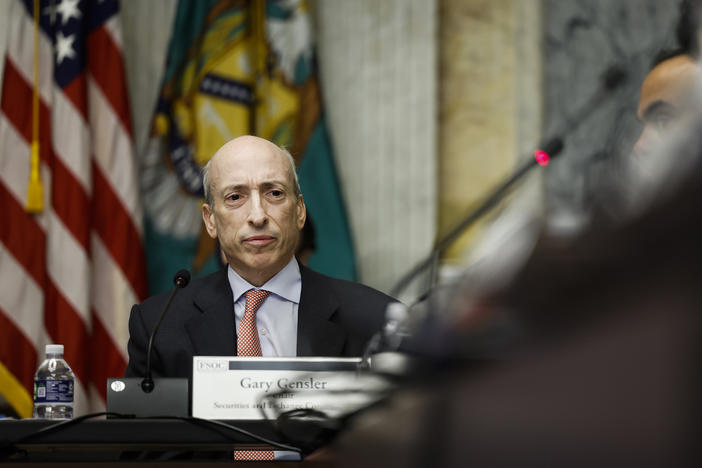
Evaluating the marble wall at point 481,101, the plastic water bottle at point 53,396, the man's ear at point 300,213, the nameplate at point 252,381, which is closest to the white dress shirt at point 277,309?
Answer: the man's ear at point 300,213

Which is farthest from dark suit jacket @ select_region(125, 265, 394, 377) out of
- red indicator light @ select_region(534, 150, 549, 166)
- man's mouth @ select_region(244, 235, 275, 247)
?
red indicator light @ select_region(534, 150, 549, 166)

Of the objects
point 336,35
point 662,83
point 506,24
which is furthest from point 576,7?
point 662,83

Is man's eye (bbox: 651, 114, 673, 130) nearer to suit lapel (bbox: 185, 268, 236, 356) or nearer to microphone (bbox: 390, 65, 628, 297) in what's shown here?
microphone (bbox: 390, 65, 628, 297)

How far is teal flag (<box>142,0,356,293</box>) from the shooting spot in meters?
4.13

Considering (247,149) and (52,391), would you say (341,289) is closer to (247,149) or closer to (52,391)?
(247,149)

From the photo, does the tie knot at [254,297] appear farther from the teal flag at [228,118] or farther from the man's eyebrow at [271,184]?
the teal flag at [228,118]

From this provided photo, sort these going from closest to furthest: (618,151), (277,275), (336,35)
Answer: (618,151)
(277,275)
(336,35)

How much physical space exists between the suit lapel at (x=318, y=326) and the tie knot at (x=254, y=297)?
100mm

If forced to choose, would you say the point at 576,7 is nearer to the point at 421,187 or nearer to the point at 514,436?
the point at 421,187

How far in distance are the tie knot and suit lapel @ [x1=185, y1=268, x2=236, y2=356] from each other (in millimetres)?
42

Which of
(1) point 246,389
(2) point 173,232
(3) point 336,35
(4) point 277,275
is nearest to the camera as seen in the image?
(1) point 246,389

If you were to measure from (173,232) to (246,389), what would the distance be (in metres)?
2.81

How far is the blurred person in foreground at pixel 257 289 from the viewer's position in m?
2.15

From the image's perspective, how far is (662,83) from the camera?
6.06ft
